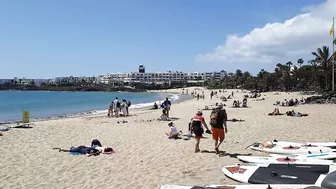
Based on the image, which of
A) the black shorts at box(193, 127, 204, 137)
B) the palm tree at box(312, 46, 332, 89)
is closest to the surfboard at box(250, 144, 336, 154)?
the black shorts at box(193, 127, 204, 137)

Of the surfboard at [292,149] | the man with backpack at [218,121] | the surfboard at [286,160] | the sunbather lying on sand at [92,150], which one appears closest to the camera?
the surfboard at [286,160]

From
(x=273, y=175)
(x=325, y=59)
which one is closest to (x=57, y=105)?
(x=325, y=59)

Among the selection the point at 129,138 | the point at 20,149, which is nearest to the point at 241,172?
the point at 129,138

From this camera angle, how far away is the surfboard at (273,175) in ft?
20.5

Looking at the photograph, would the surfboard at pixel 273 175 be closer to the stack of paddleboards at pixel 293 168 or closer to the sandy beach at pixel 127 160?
the stack of paddleboards at pixel 293 168

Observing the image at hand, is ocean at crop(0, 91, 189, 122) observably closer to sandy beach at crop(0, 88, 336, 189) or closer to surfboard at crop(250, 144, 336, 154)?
sandy beach at crop(0, 88, 336, 189)

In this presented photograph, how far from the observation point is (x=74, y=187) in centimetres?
714

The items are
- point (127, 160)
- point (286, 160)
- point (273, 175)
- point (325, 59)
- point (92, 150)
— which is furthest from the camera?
point (325, 59)

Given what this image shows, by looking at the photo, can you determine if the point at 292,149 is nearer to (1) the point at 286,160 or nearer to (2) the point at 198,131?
(1) the point at 286,160

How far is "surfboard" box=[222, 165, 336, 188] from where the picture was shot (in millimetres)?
6238

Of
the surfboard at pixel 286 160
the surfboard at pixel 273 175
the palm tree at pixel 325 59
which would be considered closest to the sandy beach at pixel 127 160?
the surfboard at pixel 273 175

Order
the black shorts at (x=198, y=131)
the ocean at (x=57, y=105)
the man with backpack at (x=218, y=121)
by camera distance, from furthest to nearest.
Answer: the ocean at (x=57, y=105), the black shorts at (x=198, y=131), the man with backpack at (x=218, y=121)

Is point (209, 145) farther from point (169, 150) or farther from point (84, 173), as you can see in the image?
point (84, 173)

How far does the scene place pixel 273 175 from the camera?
6.54 metres
